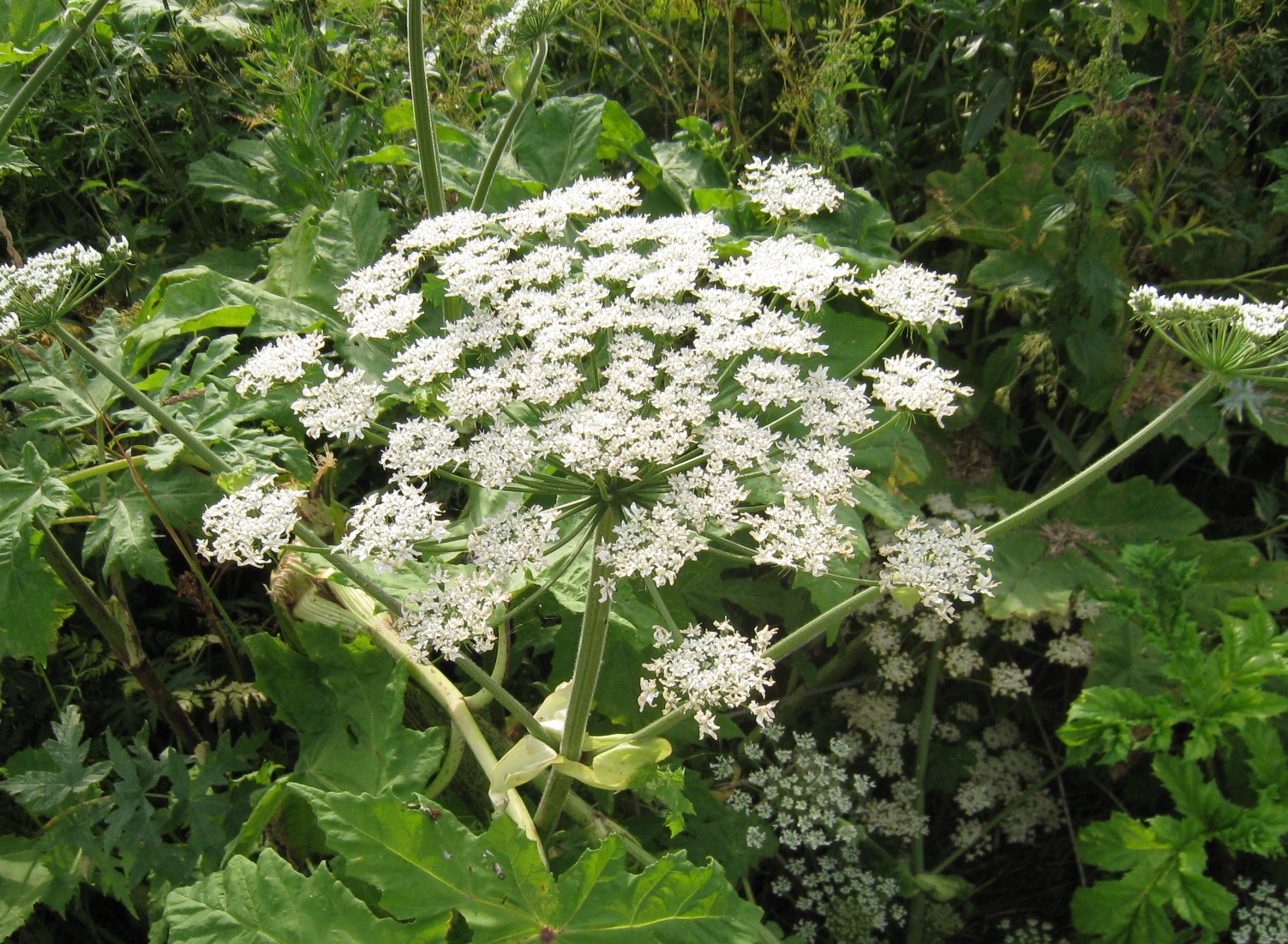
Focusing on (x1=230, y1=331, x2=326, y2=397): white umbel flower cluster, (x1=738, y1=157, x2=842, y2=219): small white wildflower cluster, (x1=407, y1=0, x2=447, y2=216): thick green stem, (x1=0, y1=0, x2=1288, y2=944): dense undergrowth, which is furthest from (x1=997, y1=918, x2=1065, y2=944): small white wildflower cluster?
(x1=407, y1=0, x2=447, y2=216): thick green stem

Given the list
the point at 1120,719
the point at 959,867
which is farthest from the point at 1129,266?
the point at 959,867

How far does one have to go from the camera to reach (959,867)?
374 centimetres

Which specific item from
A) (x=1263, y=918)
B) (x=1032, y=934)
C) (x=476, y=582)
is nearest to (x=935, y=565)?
(x=476, y=582)

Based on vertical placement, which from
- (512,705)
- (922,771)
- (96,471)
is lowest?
(922,771)

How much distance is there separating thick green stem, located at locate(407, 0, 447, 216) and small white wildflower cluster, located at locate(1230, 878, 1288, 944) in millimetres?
3210

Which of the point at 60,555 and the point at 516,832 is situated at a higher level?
the point at 60,555

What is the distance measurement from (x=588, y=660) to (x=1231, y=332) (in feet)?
5.36

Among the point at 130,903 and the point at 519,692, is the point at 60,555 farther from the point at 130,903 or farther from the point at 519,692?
the point at 519,692

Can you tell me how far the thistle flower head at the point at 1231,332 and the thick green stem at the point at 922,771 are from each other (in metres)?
1.53

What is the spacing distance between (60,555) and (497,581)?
55.2 inches

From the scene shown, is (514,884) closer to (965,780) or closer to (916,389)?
(916,389)

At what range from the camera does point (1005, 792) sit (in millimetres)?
3609

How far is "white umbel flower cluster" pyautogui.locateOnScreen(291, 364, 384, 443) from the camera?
7.26 ft

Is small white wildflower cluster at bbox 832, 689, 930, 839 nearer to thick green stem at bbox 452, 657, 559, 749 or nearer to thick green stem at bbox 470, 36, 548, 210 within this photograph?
thick green stem at bbox 452, 657, 559, 749
